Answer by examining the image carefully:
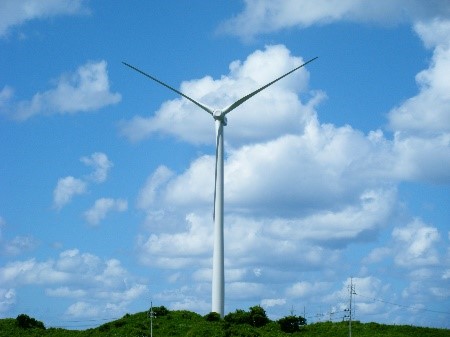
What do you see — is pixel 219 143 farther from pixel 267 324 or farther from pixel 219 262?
pixel 267 324

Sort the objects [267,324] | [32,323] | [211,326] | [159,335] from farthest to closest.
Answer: [32,323], [267,324], [159,335], [211,326]

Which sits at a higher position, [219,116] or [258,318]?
[219,116]

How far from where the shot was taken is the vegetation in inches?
5037

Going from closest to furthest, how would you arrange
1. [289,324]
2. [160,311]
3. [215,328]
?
[215,328] < [289,324] < [160,311]

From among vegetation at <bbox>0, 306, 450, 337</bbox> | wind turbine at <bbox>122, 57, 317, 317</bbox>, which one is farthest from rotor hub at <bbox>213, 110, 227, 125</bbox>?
vegetation at <bbox>0, 306, 450, 337</bbox>

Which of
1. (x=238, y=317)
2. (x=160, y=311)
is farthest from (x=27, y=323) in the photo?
(x=238, y=317)

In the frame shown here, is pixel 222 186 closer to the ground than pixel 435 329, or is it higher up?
higher up

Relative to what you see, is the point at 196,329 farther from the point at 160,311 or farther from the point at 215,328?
the point at 160,311

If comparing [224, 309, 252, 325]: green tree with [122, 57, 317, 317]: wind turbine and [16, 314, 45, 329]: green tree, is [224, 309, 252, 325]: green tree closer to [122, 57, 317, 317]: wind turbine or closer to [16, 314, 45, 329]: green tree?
[122, 57, 317, 317]: wind turbine

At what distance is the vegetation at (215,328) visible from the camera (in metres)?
128

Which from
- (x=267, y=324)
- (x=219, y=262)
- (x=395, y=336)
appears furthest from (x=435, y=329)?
(x=219, y=262)

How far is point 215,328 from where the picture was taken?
408 feet

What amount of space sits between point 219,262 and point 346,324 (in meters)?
30.2

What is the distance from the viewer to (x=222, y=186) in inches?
5084
